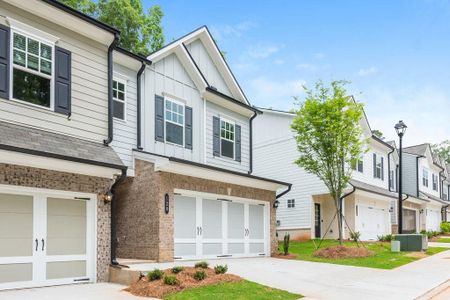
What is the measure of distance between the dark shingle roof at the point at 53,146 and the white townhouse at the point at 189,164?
1.92 m

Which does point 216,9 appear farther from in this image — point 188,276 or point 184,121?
point 188,276

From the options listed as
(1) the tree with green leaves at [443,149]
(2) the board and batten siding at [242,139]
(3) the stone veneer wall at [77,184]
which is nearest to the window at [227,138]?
(2) the board and batten siding at [242,139]

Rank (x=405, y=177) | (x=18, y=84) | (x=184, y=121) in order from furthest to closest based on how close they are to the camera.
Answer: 1. (x=405, y=177)
2. (x=184, y=121)
3. (x=18, y=84)

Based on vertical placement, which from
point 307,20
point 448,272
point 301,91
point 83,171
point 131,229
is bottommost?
point 448,272

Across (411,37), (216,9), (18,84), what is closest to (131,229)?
(18,84)

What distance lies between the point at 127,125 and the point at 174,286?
641cm

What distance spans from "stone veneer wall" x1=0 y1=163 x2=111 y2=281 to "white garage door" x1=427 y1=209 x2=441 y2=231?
37.0 metres

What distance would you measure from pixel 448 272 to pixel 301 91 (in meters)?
9.30

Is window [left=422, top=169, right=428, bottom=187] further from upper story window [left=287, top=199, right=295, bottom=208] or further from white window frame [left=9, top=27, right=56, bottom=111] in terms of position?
white window frame [left=9, top=27, right=56, bottom=111]

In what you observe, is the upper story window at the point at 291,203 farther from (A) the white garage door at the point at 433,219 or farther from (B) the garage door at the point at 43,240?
(A) the white garage door at the point at 433,219

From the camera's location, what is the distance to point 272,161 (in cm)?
2870

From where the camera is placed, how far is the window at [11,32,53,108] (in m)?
11.3

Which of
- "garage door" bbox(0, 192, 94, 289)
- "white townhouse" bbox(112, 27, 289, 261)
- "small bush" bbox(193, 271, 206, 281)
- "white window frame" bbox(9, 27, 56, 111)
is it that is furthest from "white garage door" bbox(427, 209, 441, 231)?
"white window frame" bbox(9, 27, 56, 111)

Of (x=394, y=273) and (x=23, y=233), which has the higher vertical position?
(x=23, y=233)
